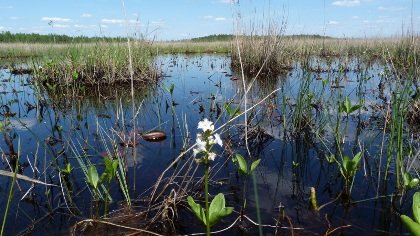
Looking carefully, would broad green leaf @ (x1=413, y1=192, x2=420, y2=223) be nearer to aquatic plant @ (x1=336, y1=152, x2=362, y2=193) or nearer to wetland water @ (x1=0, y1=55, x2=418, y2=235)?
wetland water @ (x1=0, y1=55, x2=418, y2=235)

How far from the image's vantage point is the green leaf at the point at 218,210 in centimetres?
161

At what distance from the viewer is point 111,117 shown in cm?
479

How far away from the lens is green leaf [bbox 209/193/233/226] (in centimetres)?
161

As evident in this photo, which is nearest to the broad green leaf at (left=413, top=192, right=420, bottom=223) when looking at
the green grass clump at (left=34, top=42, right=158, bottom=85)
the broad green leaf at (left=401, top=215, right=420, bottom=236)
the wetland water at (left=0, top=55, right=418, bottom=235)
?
the broad green leaf at (left=401, top=215, right=420, bottom=236)

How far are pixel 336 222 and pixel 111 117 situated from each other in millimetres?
3587

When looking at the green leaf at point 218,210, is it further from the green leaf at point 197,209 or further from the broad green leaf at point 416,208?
the broad green leaf at point 416,208

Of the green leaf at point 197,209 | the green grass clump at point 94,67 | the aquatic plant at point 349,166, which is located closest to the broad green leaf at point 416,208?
the aquatic plant at point 349,166

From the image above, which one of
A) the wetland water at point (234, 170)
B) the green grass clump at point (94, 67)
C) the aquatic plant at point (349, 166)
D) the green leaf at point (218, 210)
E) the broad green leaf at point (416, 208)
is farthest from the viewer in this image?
the green grass clump at point (94, 67)

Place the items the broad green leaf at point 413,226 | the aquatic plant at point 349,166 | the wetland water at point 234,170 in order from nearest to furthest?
Result: the broad green leaf at point 413,226, the wetland water at point 234,170, the aquatic plant at point 349,166

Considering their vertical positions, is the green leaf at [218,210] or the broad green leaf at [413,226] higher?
the broad green leaf at [413,226]

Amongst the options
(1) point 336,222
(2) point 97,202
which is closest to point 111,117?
(2) point 97,202

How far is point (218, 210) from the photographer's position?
165cm

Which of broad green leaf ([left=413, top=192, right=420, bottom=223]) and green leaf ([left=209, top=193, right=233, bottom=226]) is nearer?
broad green leaf ([left=413, top=192, right=420, bottom=223])

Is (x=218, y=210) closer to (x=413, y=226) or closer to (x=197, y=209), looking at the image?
(x=197, y=209)
